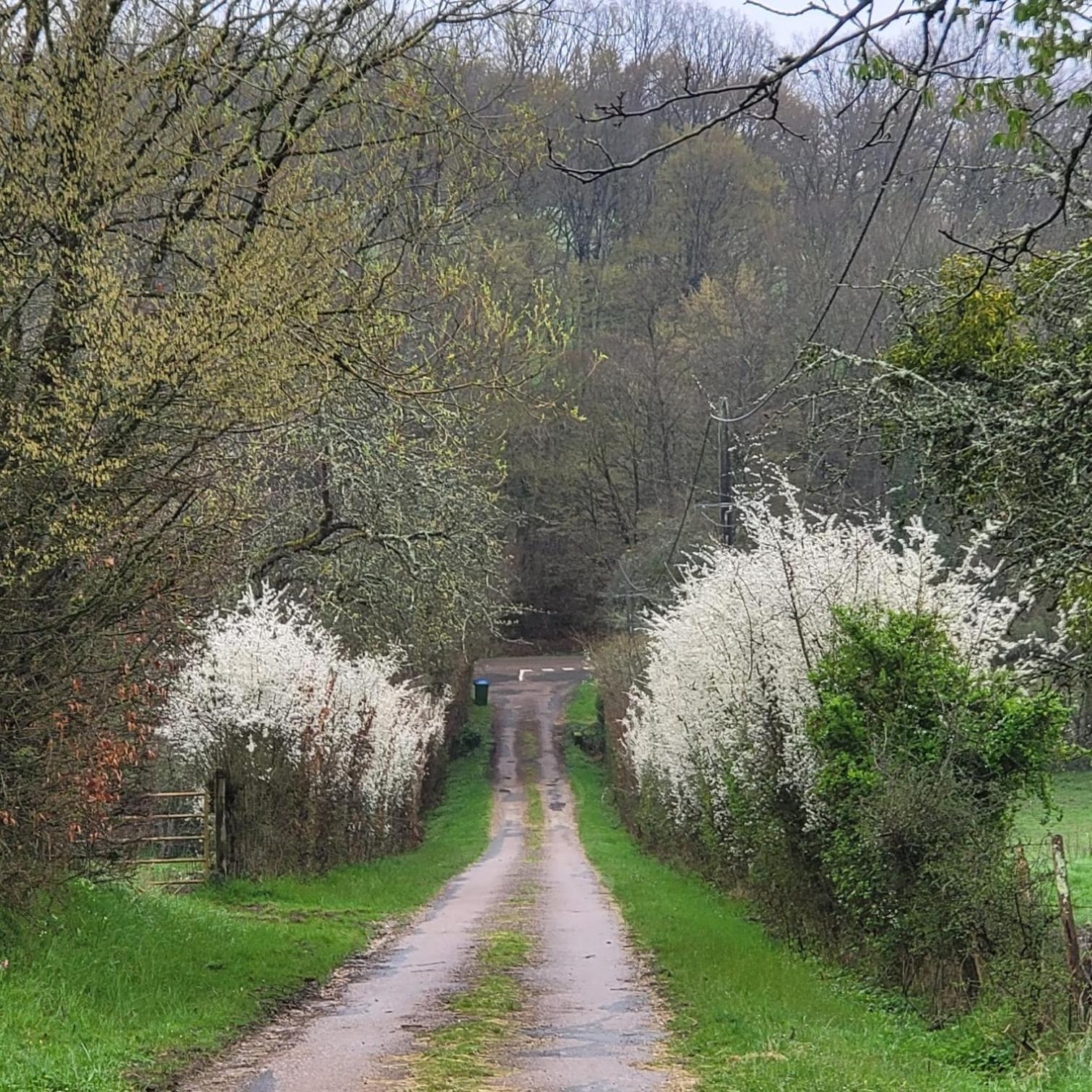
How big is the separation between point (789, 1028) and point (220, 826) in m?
11.1

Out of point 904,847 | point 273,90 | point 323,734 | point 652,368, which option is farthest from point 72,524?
point 652,368

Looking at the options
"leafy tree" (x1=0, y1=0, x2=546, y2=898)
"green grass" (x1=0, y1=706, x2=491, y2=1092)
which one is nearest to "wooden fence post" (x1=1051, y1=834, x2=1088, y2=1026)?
"leafy tree" (x1=0, y1=0, x2=546, y2=898)

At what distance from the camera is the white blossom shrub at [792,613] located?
13.7 metres

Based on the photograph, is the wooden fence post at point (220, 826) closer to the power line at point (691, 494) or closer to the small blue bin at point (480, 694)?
the power line at point (691, 494)

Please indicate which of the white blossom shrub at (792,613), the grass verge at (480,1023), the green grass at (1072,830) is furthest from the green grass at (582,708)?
the grass verge at (480,1023)

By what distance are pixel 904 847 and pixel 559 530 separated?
142 ft

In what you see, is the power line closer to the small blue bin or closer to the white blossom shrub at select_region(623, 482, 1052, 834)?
the white blossom shrub at select_region(623, 482, 1052, 834)

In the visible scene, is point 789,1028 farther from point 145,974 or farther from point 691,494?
point 691,494

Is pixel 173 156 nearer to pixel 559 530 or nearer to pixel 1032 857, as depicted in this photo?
pixel 1032 857

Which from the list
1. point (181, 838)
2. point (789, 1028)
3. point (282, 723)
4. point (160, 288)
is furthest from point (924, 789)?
point (282, 723)

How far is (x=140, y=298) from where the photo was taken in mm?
9062

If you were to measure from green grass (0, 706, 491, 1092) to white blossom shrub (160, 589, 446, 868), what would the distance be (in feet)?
6.38

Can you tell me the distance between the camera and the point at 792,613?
569 inches

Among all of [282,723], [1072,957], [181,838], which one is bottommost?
[1072,957]
